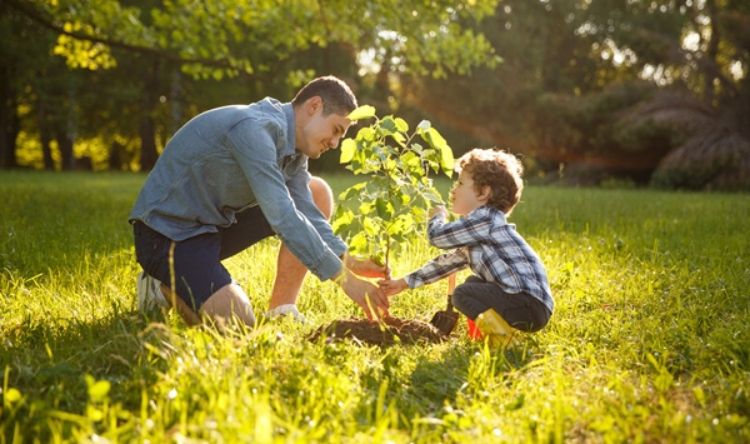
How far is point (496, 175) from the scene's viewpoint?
346 cm

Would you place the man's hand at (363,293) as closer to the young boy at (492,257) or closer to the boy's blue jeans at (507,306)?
the young boy at (492,257)

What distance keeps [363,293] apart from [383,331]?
0.86 feet

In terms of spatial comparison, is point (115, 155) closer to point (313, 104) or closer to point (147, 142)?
point (147, 142)

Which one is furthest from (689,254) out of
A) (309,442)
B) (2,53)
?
(2,53)

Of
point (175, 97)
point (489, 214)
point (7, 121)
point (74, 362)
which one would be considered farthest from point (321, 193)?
point (7, 121)

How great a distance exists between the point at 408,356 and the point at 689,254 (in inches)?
131

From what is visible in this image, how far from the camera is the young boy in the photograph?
11.0 feet

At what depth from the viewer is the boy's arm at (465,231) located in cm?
341

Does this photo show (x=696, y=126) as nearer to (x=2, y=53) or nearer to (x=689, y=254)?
(x=689, y=254)

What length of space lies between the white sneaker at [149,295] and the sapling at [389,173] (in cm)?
107

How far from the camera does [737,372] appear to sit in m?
2.69

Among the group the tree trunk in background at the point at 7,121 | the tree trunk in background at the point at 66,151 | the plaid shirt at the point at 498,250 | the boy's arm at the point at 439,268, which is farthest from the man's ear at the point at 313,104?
the tree trunk in background at the point at 66,151

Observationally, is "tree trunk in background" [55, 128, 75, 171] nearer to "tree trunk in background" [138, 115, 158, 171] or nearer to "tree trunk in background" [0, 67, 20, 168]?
"tree trunk in background" [0, 67, 20, 168]

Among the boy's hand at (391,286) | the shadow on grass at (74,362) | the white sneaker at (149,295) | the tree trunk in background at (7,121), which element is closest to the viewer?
the shadow on grass at (74,362)
